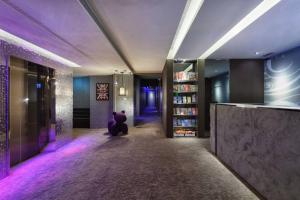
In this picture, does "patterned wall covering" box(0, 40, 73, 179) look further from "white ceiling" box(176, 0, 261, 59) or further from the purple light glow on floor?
"white ceiling" box(176, 0, 261, 59)

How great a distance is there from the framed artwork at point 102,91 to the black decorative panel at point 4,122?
539 centimetres

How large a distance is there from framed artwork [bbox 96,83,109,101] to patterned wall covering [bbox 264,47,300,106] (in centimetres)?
657

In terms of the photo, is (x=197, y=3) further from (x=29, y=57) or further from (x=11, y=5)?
(x=29, y=57)

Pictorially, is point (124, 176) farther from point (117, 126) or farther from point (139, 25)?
point (117, 126)

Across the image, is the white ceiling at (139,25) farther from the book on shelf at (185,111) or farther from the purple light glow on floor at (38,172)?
the purple light glow on floor at (38,172)

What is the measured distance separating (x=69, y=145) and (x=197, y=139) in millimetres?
4070

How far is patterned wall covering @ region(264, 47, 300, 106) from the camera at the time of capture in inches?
179

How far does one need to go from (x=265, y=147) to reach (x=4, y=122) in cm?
419

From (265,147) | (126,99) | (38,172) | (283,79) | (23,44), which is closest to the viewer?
(265,147)

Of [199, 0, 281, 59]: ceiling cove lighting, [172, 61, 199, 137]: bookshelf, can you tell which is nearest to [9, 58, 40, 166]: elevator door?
[172, 61, 199, 137]: bookshelf

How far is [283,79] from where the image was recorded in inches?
196

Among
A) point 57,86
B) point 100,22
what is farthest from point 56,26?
point 57,86

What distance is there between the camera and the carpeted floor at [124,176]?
2.52 m

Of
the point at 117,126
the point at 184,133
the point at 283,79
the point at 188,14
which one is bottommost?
the point at 184,133
